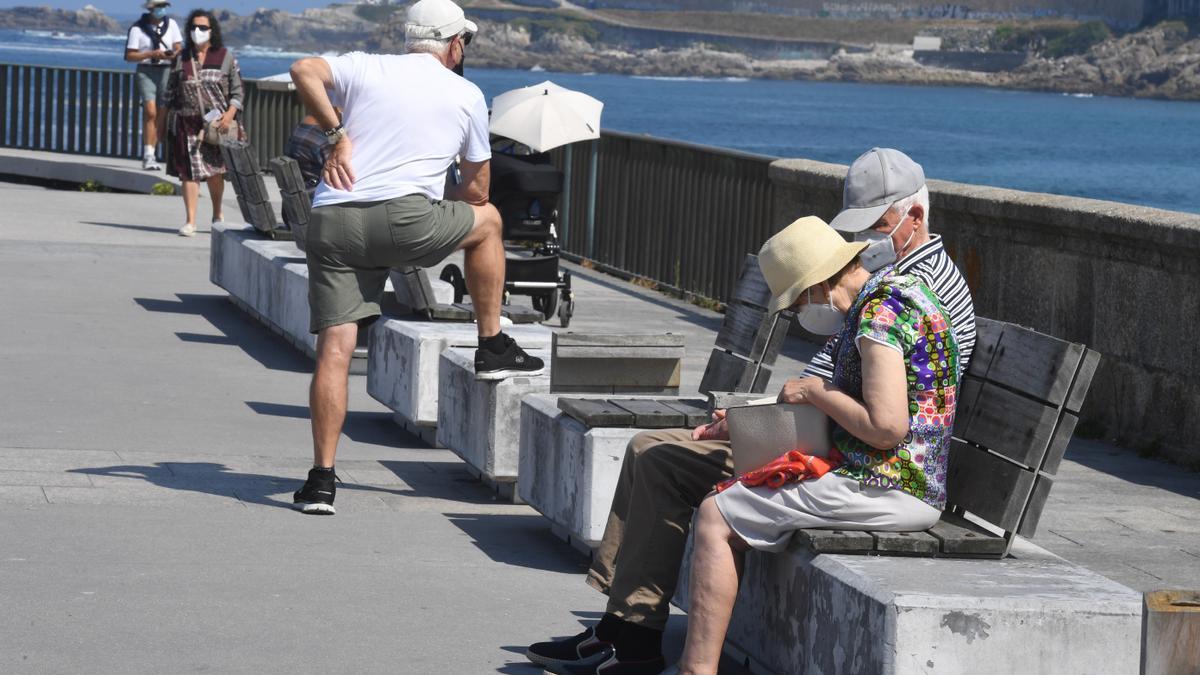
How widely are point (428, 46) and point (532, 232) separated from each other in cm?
581

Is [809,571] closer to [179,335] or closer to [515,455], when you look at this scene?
[515,455]

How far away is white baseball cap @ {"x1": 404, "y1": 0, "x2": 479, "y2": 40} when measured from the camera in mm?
7367

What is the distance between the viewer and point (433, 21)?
24.2ft

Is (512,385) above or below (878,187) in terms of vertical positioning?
below

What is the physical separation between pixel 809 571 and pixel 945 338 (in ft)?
2.17

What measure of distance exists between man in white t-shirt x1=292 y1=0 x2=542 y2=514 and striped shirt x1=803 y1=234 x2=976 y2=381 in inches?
103

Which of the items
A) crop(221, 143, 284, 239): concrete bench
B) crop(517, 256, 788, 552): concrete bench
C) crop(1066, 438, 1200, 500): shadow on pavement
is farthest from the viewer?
crop(221, 143, 284, 239): concrete bench

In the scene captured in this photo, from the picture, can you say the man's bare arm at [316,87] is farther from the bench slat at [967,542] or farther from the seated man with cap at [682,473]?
the bench slat at [967,542]

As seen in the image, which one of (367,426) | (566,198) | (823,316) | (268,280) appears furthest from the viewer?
(566,198)

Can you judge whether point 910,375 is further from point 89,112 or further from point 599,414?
point 89,112

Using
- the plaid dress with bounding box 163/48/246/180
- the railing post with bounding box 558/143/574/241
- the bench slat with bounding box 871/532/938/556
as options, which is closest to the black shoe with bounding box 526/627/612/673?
the bench slat with bounding box 871/532/938/556

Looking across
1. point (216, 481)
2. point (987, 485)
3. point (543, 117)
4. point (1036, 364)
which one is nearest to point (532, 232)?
point (543, 117)

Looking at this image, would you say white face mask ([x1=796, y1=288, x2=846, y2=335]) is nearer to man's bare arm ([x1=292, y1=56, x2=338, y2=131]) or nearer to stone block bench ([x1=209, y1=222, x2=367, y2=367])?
man's bare arm ([x1=292, y1=56, x2=338, y2=131])

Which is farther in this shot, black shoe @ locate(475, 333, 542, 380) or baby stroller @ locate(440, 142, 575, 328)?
baby stroller @ locate(440, 142, 575, 328)
